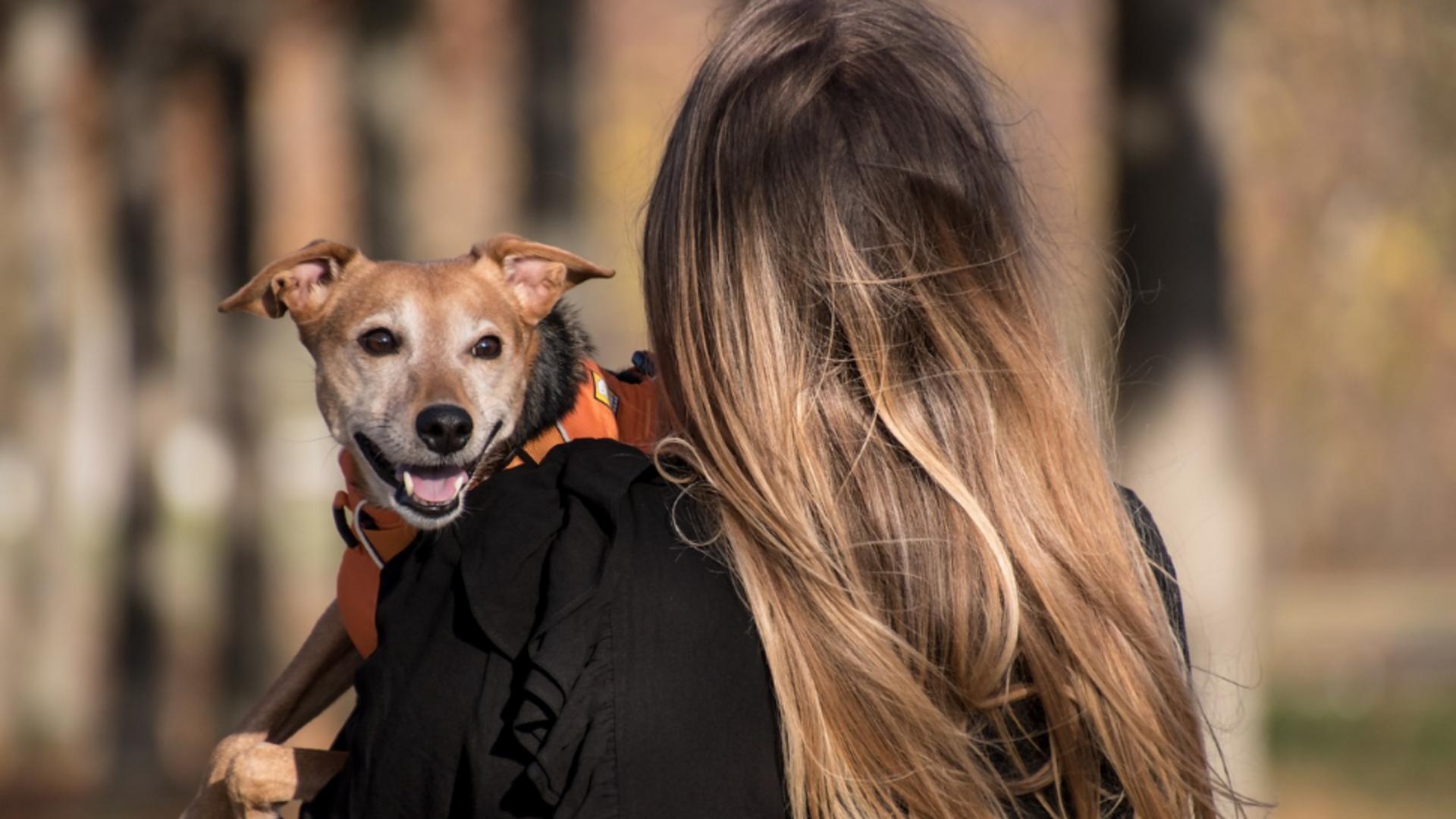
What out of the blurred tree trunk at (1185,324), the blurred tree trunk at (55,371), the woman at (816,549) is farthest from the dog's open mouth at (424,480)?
the blurred tree trunk at (55,371)

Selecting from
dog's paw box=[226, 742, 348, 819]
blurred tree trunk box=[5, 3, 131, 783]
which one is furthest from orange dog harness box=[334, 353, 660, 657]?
blurred tree trunk box=[5, 3, 131, 783]

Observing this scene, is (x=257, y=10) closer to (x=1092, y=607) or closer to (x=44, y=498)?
(x=44, y=498)

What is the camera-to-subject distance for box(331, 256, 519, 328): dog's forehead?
354 cm

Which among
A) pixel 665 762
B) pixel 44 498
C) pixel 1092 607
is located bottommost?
pixel 44 498

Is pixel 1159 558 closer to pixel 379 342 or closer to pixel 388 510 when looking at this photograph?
pixel 388 510

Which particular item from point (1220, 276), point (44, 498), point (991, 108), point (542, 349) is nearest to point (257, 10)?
point (44, 498)

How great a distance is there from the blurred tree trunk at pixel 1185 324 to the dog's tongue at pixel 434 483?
374cm

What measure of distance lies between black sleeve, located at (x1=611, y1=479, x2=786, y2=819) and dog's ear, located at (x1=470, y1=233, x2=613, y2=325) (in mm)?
1434

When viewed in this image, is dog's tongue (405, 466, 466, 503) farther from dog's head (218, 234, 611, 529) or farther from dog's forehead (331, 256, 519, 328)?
dog's forehead (331, 256, 519, 328)

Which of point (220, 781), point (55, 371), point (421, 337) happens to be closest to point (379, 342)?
point (421, 337)

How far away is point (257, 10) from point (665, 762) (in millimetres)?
10383

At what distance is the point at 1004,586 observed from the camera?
2.27m

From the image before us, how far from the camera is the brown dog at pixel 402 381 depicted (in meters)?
3.03

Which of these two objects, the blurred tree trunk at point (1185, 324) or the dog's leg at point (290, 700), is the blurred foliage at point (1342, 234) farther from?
the dog's leg at point (290, 700)
